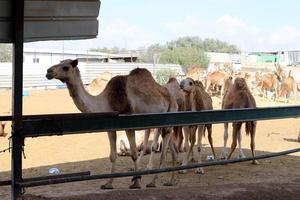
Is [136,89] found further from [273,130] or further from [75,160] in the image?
[273,130]

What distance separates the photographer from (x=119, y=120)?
4750mm

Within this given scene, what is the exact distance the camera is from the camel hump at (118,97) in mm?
8555

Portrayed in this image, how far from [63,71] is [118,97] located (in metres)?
1.30

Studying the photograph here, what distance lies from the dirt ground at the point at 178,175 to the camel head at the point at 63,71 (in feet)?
5.20

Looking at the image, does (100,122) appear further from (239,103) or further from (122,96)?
(239,103)

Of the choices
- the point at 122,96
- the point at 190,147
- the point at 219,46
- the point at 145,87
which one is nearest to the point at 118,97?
the point at 122,96

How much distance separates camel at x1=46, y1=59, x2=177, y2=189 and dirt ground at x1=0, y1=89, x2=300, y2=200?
0.81 meters

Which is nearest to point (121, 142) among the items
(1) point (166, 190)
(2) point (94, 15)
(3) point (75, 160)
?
(3) point (75, 160)

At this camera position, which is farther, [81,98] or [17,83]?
[81,98]

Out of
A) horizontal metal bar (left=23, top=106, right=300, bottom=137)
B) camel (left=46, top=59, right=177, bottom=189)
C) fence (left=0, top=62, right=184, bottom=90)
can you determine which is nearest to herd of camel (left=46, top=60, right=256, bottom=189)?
camel (left=46, top=59, right=177, bottom=189)

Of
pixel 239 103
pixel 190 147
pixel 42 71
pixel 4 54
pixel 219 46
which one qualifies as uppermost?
pixel 219 46

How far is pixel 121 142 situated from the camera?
12.6 m

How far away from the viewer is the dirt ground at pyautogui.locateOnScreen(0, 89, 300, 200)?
568cm

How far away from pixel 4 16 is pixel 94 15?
1086mm
